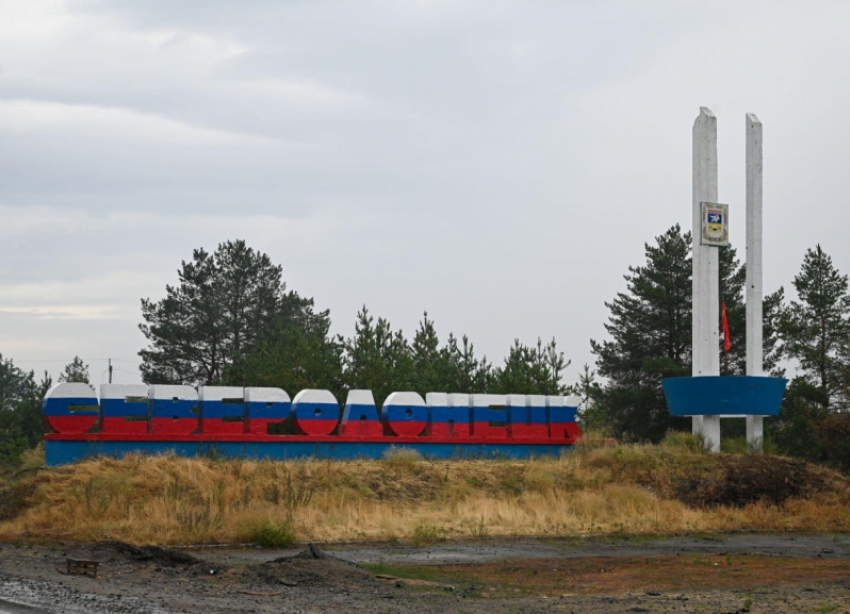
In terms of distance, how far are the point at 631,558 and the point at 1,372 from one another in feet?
286

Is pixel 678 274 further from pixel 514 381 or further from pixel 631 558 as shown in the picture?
pixel 631 558

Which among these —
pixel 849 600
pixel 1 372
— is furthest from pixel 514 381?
pixel 1 372

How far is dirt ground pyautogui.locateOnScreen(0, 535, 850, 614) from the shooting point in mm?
13797

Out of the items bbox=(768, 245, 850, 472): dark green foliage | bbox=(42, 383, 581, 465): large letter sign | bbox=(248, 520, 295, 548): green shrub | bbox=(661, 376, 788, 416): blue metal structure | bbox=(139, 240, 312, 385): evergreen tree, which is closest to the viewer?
bbox=(248, 520, 295, 548): green shrub

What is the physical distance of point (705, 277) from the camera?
117 ft

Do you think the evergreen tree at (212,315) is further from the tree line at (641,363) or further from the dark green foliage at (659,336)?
the dark green foliage at (659,336)

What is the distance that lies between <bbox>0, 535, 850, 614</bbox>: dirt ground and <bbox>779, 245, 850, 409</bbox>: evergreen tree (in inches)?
1152

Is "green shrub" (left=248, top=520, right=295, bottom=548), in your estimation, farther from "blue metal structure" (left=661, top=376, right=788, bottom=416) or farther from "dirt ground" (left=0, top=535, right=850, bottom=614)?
"blue metal structure" (left=661, top=376, right=788, bottom=416)

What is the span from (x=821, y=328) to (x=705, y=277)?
68.5 ft

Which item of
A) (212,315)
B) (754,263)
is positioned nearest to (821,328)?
(754,263)

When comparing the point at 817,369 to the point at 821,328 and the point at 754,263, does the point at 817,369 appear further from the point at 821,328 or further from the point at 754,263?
the point at 754,263

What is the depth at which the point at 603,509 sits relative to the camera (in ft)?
99.3

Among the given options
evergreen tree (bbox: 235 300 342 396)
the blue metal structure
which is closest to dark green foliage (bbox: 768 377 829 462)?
the blue metal structure

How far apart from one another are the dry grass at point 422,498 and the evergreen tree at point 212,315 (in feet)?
105
